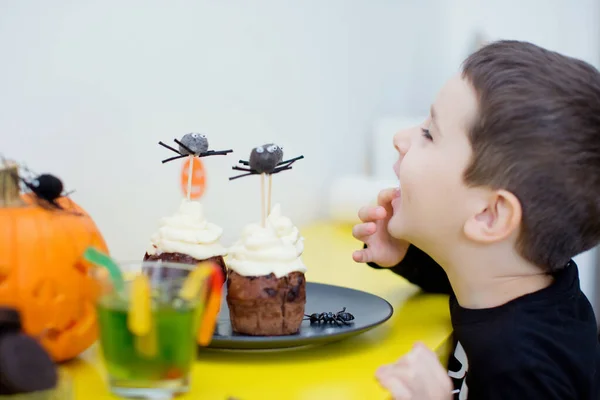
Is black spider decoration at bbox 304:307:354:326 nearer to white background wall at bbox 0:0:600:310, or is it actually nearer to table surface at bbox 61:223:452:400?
table surface at bbox 61:223:452:400

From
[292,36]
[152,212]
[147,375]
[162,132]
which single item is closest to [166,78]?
[162,132]

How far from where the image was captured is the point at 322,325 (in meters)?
0.93

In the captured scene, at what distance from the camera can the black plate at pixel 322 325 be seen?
846 millimetres

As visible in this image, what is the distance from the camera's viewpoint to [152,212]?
4.08 feet

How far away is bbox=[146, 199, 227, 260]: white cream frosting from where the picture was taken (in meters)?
0.88

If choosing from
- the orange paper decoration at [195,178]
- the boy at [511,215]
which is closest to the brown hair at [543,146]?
the boy at [511,215]

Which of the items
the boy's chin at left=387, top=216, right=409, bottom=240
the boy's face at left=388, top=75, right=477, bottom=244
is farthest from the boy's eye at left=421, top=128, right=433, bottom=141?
the boy's chin at left=387, top=216, right=409, bottom=240

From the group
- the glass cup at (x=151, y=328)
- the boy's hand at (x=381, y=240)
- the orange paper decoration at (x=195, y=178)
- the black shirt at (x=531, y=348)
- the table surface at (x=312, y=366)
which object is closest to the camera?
the glass cup at (x=151, y=328)

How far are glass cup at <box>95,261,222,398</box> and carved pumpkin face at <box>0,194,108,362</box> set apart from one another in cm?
3

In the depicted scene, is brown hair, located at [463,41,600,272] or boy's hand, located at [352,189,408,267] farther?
boy's hand, located at [352,189,408,267]

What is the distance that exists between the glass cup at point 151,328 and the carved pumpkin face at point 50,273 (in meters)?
0.03

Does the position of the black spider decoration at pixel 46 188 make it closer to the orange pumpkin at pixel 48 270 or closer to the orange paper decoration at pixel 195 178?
the orange pumpkin at pixel 48 270

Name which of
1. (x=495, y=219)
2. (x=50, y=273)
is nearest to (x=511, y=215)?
(x=495, y=219)

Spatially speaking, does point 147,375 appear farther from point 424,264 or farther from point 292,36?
point 292,36
